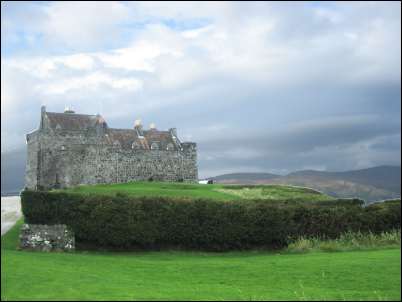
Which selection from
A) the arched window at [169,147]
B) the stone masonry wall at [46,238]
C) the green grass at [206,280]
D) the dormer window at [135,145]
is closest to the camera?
the green grass at [206,280]

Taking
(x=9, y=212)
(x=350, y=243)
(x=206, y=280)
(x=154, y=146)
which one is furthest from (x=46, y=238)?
(x=154, y=146)

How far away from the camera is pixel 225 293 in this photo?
14828 mm

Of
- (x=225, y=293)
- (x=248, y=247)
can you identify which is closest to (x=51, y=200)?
(x=248, y=247)

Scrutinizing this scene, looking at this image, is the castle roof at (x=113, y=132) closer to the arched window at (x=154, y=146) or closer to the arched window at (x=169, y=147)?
the arched window at (x=169, y=147)

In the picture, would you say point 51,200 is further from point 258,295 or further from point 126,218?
point 258,295

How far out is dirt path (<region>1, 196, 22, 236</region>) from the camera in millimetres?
26438

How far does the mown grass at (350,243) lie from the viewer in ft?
93.0

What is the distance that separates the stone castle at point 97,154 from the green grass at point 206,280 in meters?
30.5

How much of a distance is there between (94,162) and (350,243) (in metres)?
29.6

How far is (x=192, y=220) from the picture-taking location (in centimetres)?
3069

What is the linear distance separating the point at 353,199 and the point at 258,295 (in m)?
24.9

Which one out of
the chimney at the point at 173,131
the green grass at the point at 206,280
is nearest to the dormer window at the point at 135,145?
the chimney at the point at 173,131

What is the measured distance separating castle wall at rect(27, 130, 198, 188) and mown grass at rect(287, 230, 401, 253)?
88.4 feet

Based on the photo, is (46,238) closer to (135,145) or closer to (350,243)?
(350,243)
